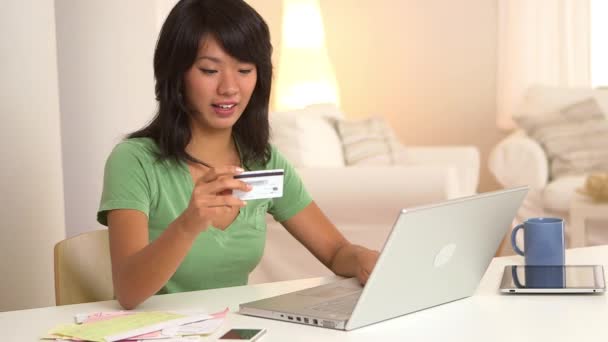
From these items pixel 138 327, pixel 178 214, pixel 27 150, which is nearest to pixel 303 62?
pixel 27 150

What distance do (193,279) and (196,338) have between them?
54cm

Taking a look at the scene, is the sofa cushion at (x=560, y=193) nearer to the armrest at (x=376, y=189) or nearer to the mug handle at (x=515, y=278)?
the armrest at (x=376, y=189)

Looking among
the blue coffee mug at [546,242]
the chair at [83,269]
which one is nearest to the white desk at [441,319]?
the blue coffee mug at [546,242]

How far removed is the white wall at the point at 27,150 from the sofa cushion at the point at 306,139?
149 centimetres

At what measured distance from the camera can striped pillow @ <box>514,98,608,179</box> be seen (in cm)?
518

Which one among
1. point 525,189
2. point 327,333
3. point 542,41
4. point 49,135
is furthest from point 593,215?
point 327,333

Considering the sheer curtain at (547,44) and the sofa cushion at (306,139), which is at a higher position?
the sheer curtain at (547,44)

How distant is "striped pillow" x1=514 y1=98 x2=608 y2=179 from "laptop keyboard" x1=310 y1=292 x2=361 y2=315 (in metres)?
3.92

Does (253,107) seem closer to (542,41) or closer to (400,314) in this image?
(400,314)

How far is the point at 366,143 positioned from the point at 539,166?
1.03m

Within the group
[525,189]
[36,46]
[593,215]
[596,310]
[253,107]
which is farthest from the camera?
[593,215]

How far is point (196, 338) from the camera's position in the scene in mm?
1338

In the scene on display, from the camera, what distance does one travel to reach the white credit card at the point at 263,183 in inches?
56.0

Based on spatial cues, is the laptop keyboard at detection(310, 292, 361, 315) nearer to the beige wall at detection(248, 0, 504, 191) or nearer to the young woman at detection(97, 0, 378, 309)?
the young woman at detection(97, 0, 378, 309)
